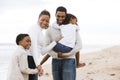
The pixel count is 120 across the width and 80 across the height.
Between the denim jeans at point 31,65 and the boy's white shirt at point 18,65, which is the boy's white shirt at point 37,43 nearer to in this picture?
the denim jeans at point 31,65

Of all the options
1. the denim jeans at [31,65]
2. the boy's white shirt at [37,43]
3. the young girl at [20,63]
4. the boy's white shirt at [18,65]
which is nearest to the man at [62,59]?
the boy's white shirt at [37,43]

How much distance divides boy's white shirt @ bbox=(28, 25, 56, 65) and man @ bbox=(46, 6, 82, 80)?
1.20 ft

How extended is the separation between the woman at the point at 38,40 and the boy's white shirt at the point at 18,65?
0.64ft

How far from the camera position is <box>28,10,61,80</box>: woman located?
6004 mm

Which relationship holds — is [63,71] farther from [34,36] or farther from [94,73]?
[94,73]

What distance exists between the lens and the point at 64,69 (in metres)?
6.47

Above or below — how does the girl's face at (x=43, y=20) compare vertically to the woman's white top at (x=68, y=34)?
above

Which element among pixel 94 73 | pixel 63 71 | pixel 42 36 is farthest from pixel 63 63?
pixel 94 73

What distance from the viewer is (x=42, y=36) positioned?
6141 millimetres

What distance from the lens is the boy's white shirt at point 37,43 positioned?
19.7 ft

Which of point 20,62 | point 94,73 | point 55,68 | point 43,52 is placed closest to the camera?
point 20,62

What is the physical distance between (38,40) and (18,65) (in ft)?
1.66

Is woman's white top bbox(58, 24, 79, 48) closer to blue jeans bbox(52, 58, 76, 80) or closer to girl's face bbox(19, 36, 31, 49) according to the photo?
blue jeans bbox(52, 58, 76, 80)

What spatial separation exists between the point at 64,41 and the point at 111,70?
7.05 m
